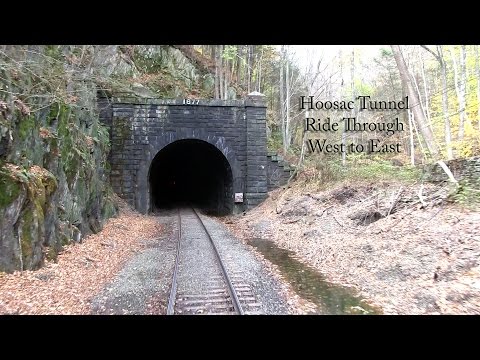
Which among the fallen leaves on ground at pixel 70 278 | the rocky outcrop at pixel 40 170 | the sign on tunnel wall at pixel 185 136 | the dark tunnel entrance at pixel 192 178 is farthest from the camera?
the dark tunnel entrance at pixel 192 178

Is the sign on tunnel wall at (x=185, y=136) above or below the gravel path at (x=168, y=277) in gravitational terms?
above

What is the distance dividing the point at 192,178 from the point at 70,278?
1059 inches

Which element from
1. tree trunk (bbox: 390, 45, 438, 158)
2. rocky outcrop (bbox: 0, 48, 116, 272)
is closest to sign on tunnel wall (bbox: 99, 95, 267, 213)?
rocky outcrop (bbox: 0, 48, 116, 272)

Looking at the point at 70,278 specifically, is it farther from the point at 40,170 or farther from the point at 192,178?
the point at 192,178

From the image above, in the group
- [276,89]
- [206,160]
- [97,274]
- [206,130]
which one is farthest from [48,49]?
[276,89]

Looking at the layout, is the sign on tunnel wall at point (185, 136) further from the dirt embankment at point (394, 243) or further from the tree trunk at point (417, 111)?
the tree trunk at point (417, 111)

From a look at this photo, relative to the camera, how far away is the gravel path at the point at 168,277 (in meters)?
6.34

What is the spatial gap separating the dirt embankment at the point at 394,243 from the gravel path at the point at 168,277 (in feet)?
5.01

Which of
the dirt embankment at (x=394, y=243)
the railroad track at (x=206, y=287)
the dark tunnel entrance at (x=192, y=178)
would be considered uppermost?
the dark tunnel entrance at (x=192, y=178)

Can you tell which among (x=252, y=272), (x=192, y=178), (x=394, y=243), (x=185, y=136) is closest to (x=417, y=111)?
(x=394, y=243)

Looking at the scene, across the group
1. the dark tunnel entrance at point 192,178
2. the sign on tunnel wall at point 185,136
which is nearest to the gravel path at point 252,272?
the sign on tunnel wall at point 185,136

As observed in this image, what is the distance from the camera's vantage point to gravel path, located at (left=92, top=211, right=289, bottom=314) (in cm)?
634

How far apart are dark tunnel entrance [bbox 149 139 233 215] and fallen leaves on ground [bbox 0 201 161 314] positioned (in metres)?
10.3

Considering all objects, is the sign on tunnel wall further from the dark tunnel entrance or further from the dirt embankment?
the dirt embankment
